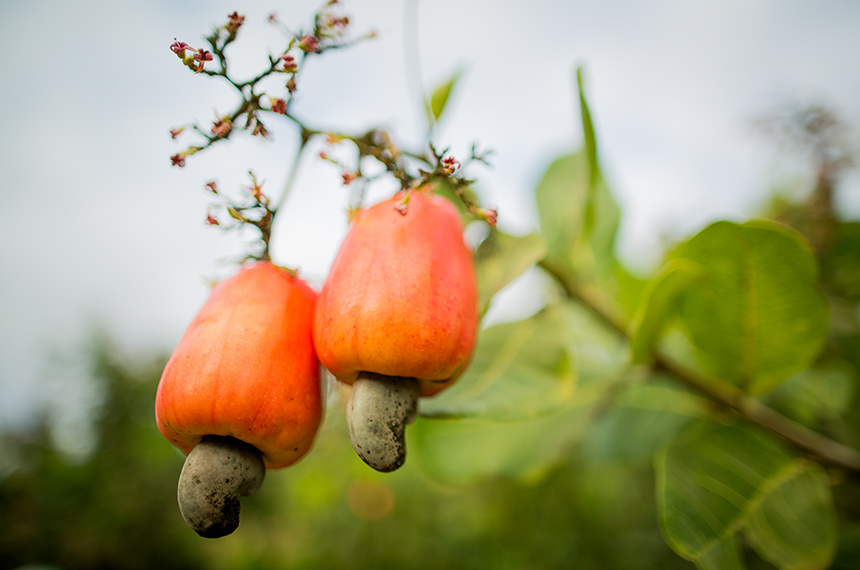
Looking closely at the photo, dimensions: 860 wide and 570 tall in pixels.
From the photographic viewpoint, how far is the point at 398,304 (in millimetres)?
683

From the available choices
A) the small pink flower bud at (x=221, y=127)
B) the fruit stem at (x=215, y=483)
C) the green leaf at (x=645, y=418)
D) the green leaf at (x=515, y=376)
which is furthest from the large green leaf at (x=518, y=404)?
the small pink flower bud at (x=221, y=127)

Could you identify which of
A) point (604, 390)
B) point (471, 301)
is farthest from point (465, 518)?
point (471, 301)

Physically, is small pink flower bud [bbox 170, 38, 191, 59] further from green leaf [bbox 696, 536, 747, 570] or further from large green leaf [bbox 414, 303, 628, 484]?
green leaf [bbox 696, 536, 747, 570]

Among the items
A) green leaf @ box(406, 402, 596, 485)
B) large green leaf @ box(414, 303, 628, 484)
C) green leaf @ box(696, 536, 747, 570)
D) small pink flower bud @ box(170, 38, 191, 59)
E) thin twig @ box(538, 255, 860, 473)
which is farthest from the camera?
green leaf @ box(406, 402, 596, 485)

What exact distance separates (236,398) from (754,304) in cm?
98

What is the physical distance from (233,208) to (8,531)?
5.29 meters

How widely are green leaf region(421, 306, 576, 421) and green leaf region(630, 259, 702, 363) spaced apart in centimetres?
15

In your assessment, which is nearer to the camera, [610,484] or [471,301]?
[471,301]

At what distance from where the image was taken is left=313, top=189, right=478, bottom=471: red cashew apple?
68cm

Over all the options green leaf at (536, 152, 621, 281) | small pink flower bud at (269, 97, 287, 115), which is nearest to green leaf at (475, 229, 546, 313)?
green leaf at (536, 152, 621, 281)

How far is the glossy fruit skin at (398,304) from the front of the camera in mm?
675

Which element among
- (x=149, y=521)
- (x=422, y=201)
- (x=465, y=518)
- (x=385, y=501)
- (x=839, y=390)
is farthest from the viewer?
(x=149, y=521)

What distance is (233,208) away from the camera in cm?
74

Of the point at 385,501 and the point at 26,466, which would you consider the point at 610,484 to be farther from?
the point at 26,466
